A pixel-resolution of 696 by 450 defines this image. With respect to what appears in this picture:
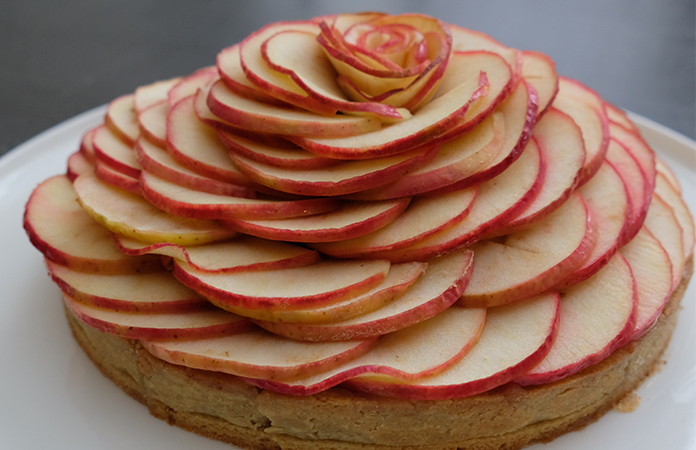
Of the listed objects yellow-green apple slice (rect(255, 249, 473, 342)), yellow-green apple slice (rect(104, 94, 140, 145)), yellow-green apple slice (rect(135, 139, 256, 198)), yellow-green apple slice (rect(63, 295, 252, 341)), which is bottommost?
yellow-green apple slice (rect(63, 295, 252, 341))

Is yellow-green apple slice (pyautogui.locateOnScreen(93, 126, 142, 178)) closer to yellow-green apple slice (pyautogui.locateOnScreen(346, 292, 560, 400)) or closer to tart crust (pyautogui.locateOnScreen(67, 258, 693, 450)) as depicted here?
tart crust (pyautogui.locateOnScreen(67, 258, 693, 450))

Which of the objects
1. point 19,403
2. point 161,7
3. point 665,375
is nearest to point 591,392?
point 665,375

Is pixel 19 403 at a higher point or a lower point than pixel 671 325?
lower

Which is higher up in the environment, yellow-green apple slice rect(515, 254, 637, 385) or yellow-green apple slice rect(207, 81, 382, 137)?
yellow-green apple slice rect(207, 81, 382, 137)

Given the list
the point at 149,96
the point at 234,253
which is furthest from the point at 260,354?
the point at 149,96

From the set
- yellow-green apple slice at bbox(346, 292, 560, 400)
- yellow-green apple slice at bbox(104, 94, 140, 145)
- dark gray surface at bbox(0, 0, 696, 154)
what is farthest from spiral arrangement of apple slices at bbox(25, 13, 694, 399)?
dark gray surface at bbox(0, 0, 696, 154)

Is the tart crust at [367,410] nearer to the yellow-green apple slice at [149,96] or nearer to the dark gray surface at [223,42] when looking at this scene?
the yellow-green apple slice at [149,96]

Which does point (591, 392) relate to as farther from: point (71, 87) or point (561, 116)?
point (71, 87)
